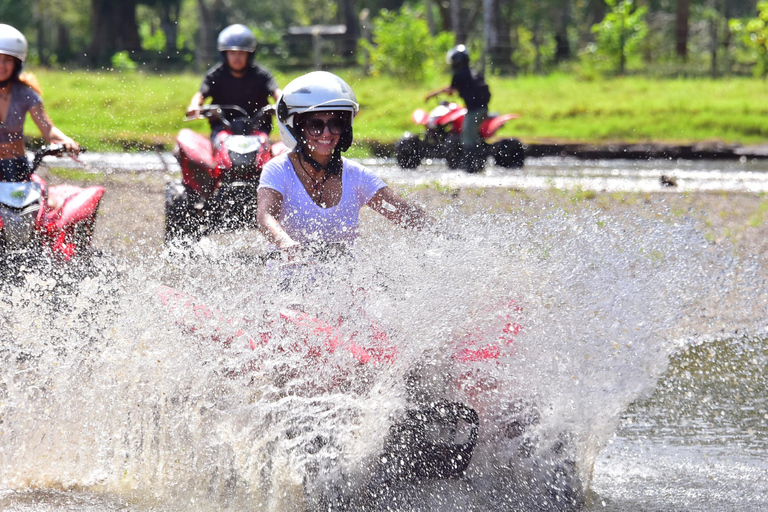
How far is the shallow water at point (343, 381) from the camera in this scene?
156 inches

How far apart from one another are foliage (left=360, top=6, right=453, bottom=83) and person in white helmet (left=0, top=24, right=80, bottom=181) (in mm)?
16763

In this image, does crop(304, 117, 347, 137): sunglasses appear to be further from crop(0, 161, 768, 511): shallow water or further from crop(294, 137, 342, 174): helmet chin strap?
crop(0, 161, 768, 511): shallow water

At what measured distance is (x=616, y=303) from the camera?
451cm

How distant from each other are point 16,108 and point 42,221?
95 centimetres

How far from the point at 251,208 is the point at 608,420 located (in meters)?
4.13

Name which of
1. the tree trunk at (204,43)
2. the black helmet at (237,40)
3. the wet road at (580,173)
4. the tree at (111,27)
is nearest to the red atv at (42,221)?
the black helmet at (237,40)

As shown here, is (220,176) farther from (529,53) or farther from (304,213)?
(529,53)

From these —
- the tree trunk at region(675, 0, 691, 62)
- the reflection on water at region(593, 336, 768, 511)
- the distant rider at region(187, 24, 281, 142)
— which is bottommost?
the tree trunk at region(675, 0, 691, 62)

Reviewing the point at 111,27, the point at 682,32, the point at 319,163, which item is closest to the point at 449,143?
the point at 319,163

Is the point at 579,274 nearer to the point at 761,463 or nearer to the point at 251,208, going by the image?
the point at 761,463

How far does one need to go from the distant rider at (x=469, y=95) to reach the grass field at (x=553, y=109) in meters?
1.42

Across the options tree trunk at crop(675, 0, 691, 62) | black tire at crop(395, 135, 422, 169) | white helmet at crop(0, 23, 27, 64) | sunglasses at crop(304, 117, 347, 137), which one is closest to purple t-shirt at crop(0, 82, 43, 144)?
white helmet at crop(0, 23, 27, 64)

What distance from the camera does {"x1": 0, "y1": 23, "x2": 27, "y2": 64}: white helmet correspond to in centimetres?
631

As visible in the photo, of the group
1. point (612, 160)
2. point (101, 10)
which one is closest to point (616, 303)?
point (612, 160)
